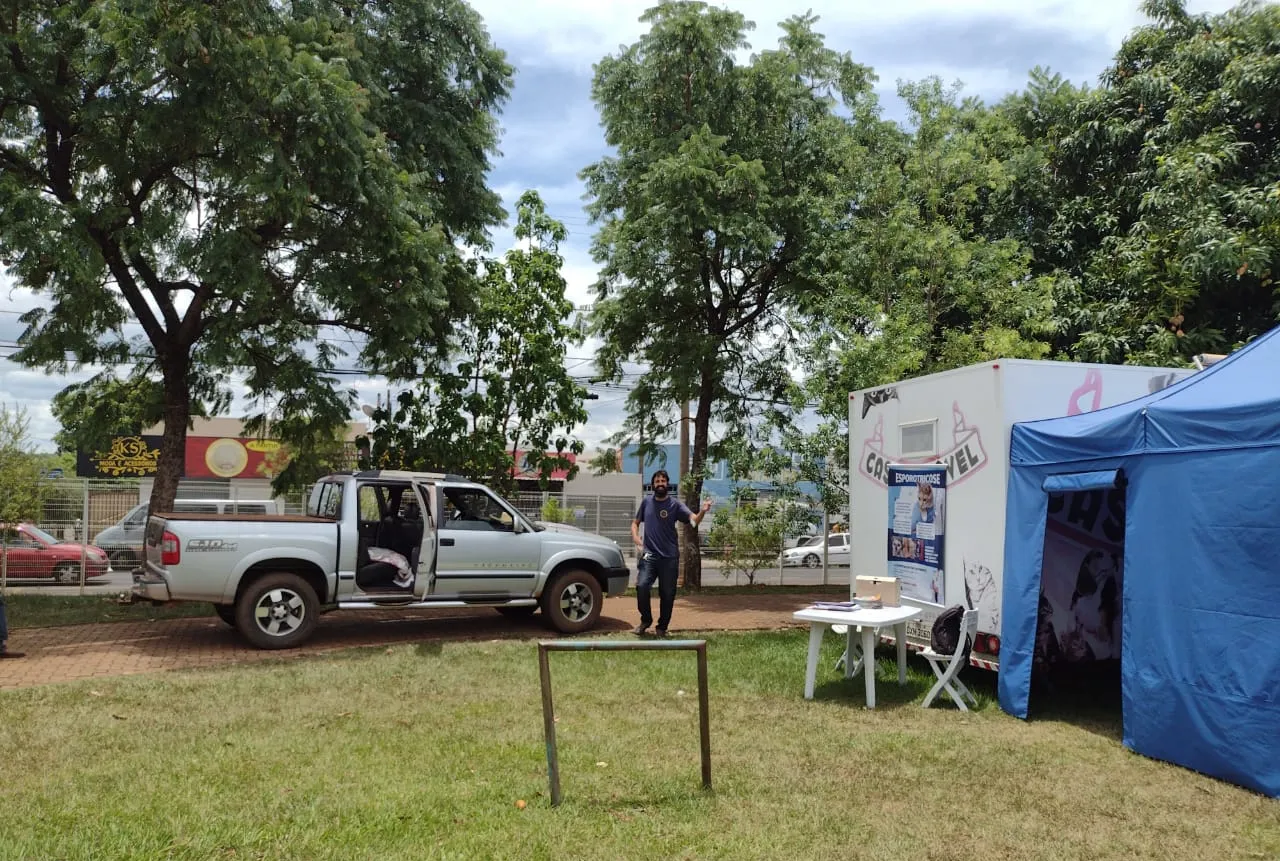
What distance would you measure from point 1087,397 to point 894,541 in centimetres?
203

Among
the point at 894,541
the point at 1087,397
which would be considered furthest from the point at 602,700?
the point at 1087,397

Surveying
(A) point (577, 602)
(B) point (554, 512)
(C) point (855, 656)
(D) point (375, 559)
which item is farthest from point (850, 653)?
(B) point (554, 512)

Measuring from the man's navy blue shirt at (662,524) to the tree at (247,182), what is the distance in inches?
156

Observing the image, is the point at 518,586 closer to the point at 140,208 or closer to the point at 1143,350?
the point at 140,208

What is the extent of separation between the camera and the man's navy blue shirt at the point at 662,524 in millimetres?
10727

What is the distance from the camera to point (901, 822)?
4809mm

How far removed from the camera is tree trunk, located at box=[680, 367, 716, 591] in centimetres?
1692

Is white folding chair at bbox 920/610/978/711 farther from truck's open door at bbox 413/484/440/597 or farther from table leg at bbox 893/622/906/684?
truck's open door at bbox 413/484/440/597

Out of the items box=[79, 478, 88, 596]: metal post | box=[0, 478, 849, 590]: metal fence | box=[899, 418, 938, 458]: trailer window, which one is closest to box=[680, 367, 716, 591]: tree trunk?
box=[0, 478, 849, 590]: metal fence

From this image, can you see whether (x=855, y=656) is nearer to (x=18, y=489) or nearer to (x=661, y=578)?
(x=661, y=578)

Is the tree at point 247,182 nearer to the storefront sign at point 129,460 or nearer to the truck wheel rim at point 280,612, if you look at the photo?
the truck wheel rim at point 280,612

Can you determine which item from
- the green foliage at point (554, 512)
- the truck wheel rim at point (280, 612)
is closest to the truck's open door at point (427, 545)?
the truck wheel rim at point (280, 612)

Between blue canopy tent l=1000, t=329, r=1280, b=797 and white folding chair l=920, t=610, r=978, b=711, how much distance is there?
1.51 feet

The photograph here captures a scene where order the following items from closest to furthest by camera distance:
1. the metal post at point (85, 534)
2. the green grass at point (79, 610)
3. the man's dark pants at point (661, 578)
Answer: the man's dark pants at point (661, 578) → the green grass at point (79, 610) → the metal post at point (85, 534)
